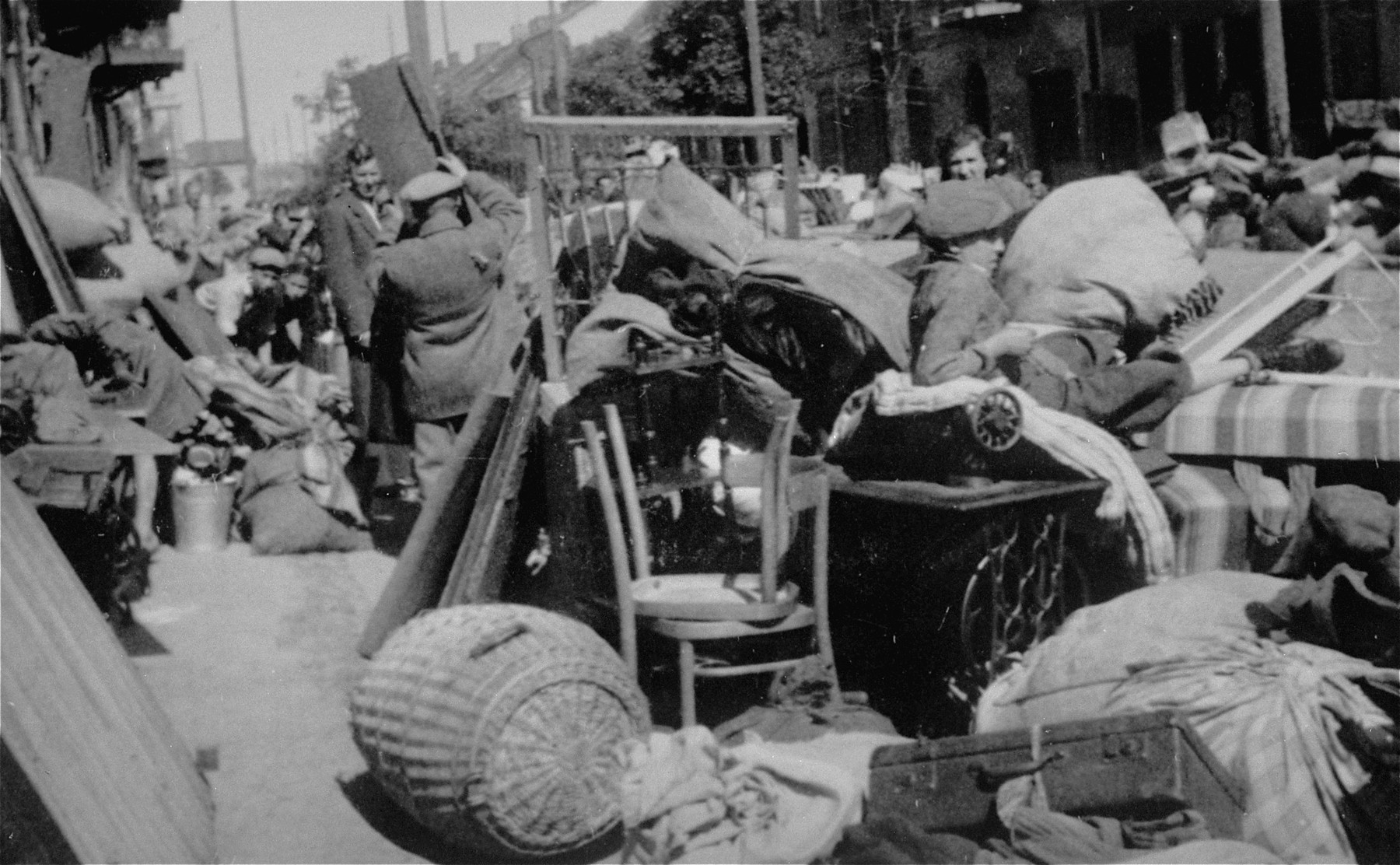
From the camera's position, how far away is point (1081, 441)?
4.29 metres

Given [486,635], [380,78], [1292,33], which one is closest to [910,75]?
[1292,33]

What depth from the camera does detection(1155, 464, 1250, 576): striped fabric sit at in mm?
4605

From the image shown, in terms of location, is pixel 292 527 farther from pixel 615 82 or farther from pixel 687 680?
pixel 615 82

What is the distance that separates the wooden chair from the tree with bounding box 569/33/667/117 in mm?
25804

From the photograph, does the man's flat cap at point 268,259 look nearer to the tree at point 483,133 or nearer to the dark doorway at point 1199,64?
the dark doorway at point 1199,64

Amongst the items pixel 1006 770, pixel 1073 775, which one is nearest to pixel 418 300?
pixel 1006 770

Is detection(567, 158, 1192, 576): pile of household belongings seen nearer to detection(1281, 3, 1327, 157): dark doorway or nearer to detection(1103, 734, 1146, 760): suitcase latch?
detection(1103, 734, 1146, 760): suitcase latch

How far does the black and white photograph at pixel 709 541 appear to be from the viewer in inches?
135

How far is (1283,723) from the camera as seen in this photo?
3.37m

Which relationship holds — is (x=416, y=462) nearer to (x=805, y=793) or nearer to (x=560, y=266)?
(x=560, y=266)

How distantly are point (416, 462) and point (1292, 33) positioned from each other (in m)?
18.3

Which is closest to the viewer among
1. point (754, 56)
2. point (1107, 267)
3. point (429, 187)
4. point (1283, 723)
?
point (1283, 723)

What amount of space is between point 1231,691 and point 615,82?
94.0 ft

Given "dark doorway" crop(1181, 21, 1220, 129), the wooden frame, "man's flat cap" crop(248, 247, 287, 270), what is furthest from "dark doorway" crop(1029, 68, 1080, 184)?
the wooden frame
